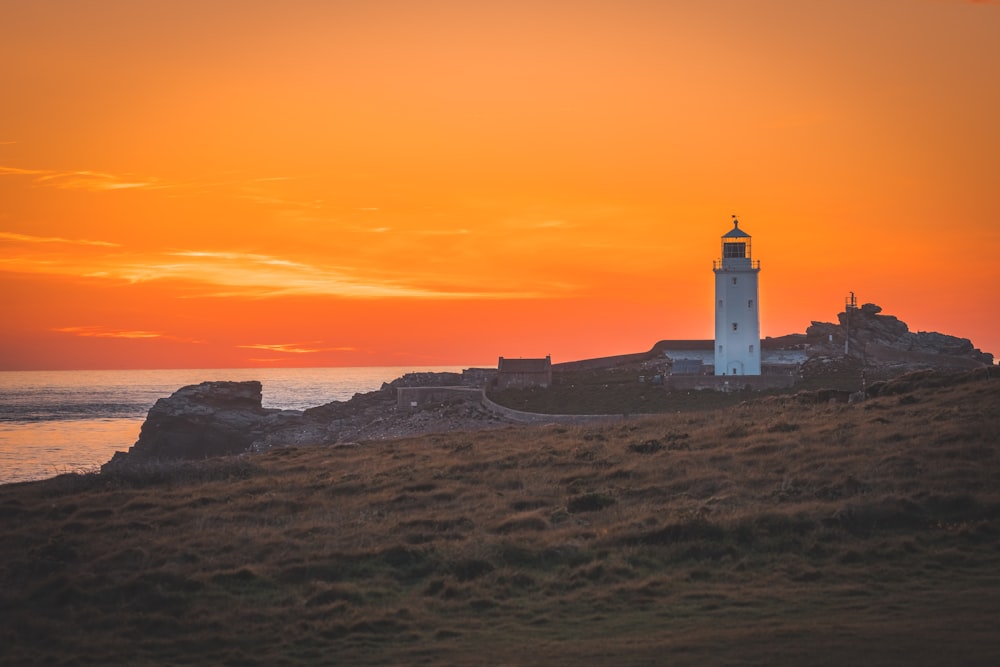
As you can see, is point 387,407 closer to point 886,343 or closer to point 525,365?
point 525,365

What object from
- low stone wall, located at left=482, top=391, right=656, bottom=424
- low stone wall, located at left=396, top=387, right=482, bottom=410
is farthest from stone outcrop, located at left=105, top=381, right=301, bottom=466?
low stone wall, located at left=482, top=391, right=656, bottom=424

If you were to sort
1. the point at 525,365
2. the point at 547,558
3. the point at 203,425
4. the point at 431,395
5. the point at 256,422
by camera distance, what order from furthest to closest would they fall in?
1. the point at 256,422
2. the point at 203,425
3. the point at 525,365
4. the point at 431,395
5. the point at 547,558

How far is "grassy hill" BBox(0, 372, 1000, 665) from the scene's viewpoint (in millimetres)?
16156

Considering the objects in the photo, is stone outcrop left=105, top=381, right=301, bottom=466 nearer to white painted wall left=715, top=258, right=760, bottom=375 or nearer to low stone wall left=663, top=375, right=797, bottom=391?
low stone wall left=663, top=375, right=797, bottom=391

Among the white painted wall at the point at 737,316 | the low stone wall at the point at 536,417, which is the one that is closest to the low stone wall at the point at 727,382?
the white painted wall at the point at 737,316

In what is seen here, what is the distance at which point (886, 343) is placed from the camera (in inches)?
3418

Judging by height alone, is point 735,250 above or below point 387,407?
above

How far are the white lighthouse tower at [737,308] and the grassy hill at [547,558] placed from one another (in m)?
34.3

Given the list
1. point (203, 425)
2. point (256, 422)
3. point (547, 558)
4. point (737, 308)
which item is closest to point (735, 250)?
point (737, 308)

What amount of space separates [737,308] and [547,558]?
165ft

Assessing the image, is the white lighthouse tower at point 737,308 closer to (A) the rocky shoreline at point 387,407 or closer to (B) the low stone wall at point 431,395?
(A) the rocky shoreline at point 387,407

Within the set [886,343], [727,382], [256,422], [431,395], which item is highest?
[886,343]

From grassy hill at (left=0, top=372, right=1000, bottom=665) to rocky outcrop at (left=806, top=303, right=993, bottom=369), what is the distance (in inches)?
1816

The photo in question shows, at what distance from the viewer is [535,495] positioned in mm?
28781
